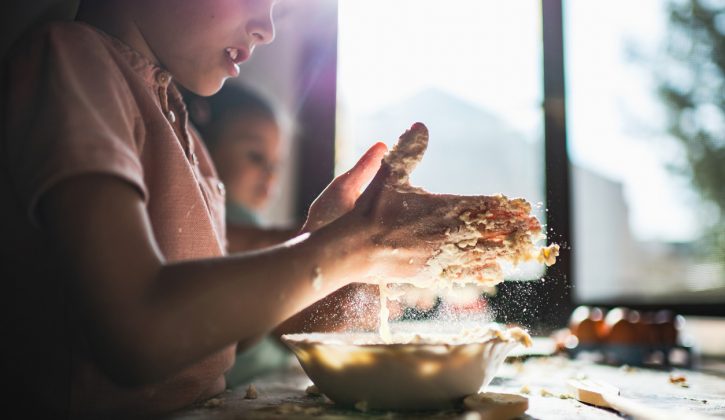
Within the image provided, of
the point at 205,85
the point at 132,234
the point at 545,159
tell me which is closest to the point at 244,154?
the point at 545,159

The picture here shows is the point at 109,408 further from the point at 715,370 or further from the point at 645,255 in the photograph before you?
the point at 645,255

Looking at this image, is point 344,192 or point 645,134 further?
point 645,134

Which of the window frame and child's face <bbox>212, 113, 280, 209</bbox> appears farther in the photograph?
child's face <bbox>212, 113, 280, 209</bbox>

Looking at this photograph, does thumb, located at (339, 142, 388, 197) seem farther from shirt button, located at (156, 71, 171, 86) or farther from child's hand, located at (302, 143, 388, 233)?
shirt button, located at (156, 71, 171, 86)

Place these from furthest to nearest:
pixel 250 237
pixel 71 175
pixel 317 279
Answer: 1. pixel 250 237
2. pixel 317 279
3. pixel 71 175

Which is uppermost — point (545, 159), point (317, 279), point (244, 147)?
point (244, 147)

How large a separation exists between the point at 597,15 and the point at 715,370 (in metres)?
1.43

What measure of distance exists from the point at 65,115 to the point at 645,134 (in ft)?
7.68

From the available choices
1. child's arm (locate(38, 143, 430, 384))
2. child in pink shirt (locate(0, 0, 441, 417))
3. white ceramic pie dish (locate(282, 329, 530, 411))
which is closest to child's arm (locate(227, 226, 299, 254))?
child in pink shirt (locate(0, 0, 441, 417))

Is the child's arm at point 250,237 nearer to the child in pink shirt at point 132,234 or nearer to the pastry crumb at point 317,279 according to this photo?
the child in pink shirt at point 132,234

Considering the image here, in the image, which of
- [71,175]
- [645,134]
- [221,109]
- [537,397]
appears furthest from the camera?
[645,134]

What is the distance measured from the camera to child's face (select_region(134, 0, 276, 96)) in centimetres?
79

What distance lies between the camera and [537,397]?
92cm

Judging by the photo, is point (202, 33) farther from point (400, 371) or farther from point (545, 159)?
point (545, 159)
